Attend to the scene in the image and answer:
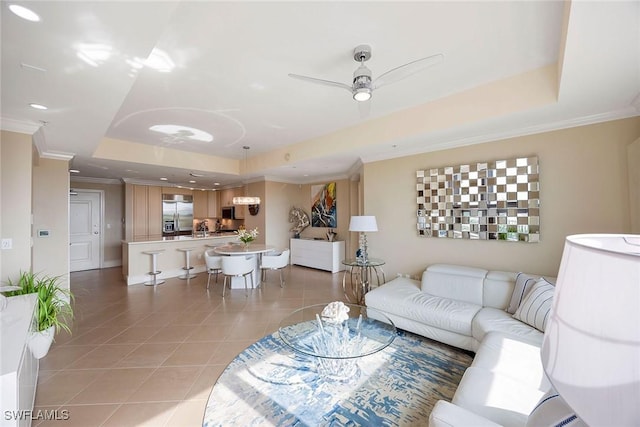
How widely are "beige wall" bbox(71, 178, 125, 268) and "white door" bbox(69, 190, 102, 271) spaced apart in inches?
5.8

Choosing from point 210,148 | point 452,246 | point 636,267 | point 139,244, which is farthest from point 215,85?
point 139,244

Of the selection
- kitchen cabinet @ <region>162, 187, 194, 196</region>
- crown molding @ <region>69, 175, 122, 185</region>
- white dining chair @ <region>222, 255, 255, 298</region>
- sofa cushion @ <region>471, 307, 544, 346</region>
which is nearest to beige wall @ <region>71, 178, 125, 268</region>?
crown molding @ <region>69, 175, 122, 185</region>

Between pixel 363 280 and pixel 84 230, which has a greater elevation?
pixel 84 230

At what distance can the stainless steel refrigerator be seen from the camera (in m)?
7.59

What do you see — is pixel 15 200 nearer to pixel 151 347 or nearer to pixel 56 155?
pixel 56 155

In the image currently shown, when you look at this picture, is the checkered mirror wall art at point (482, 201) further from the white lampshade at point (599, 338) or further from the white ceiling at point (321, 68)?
the white lampshade at point (599, 338)

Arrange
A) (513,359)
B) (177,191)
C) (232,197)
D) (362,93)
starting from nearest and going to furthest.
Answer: (513,359), (362,93), (177,191), (232,197)

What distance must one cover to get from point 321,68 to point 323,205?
478cm

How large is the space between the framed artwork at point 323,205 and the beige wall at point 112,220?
5423mm

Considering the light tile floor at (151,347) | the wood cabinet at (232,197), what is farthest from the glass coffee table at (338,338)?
the wood cabinet at (232,197)

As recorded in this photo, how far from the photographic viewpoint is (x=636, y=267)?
17.7 inches

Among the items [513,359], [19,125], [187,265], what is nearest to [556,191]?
[513,359]

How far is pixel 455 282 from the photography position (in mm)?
3043

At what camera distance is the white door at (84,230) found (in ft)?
21.5
